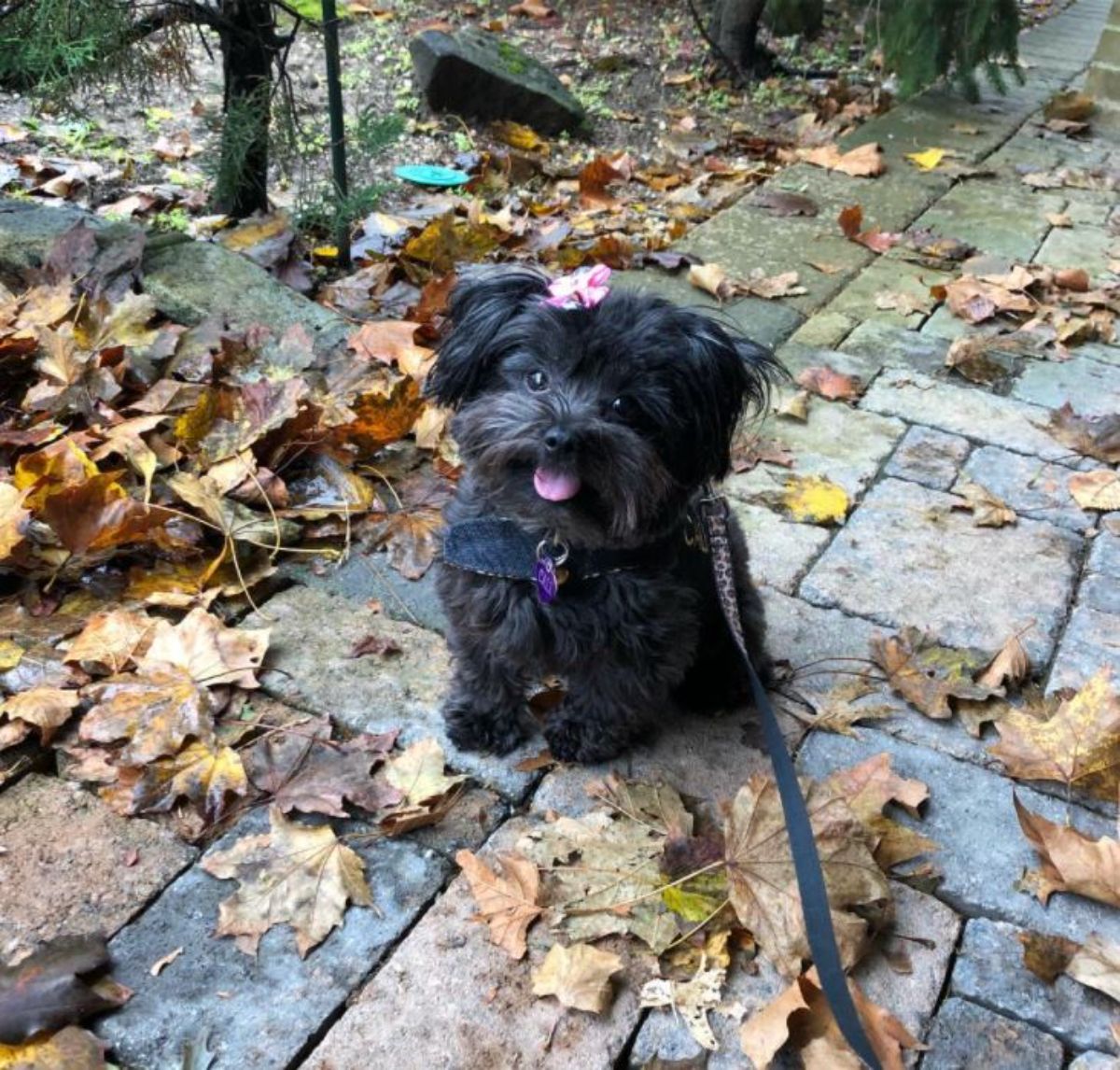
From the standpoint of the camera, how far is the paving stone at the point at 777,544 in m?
3.42

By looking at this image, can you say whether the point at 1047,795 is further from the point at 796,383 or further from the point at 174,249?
the point at 174,249

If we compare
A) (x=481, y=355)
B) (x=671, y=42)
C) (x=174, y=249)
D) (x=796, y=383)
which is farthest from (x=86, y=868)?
(x=671, y=42)

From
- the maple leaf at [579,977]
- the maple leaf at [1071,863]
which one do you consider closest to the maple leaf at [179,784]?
the maple leaf at [579,977]

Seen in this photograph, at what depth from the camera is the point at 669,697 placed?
2.96 m

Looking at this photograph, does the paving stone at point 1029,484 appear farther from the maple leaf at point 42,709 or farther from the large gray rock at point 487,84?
the large gray rock at point 487,84

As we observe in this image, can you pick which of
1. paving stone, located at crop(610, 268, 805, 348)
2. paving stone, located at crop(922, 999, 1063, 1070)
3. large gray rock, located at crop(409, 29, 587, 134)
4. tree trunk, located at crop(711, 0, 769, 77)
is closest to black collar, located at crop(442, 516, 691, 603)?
paving stone, located at crop(922, 999, 1063, 1070)

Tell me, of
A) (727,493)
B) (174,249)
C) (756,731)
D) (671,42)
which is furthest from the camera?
(671,42)

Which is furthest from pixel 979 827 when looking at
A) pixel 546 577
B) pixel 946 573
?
pixel 546 577

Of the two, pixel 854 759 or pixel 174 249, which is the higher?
pixel 174 249

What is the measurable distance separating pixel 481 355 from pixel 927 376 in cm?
270

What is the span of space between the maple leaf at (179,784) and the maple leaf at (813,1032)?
1.21 m

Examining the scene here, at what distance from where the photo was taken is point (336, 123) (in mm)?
4516

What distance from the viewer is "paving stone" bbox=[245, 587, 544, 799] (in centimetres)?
273

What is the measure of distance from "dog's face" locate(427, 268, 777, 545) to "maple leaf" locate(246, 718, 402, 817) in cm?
69
